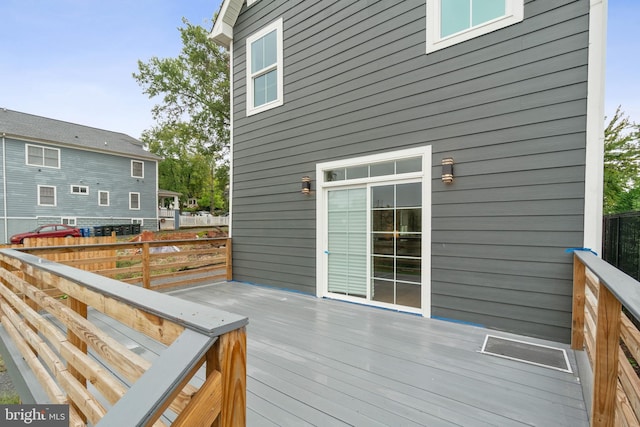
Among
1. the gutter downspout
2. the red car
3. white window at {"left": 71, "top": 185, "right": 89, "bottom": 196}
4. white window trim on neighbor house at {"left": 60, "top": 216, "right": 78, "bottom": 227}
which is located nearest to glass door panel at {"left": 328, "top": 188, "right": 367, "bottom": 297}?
the red car

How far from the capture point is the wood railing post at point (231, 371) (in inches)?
32.7

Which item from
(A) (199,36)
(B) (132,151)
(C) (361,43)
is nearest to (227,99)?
(A) (199,36)

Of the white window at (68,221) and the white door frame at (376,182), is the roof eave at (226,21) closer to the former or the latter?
the white door frame at (376,182)

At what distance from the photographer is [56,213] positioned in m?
14.2

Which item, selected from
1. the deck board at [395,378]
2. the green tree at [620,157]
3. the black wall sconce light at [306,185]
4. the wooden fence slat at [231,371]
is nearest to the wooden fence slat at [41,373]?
the deck board at [395,378]

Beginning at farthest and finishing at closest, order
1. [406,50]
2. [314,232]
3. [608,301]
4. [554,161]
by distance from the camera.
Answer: [314,232] < [406,50] < [554,161] < [608,301]

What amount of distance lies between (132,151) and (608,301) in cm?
2031

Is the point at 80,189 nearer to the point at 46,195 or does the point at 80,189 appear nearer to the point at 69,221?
the point at 46,195

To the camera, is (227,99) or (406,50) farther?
(227,99)

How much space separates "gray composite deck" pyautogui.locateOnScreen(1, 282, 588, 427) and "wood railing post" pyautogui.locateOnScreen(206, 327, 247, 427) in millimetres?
973

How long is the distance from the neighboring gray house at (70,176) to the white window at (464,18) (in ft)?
57.8

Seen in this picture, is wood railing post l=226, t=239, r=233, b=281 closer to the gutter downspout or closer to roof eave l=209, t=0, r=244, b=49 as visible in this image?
roof eave l=209, t=0, r=244, b=49

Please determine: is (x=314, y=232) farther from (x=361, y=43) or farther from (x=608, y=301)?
(x=608, y=301)
